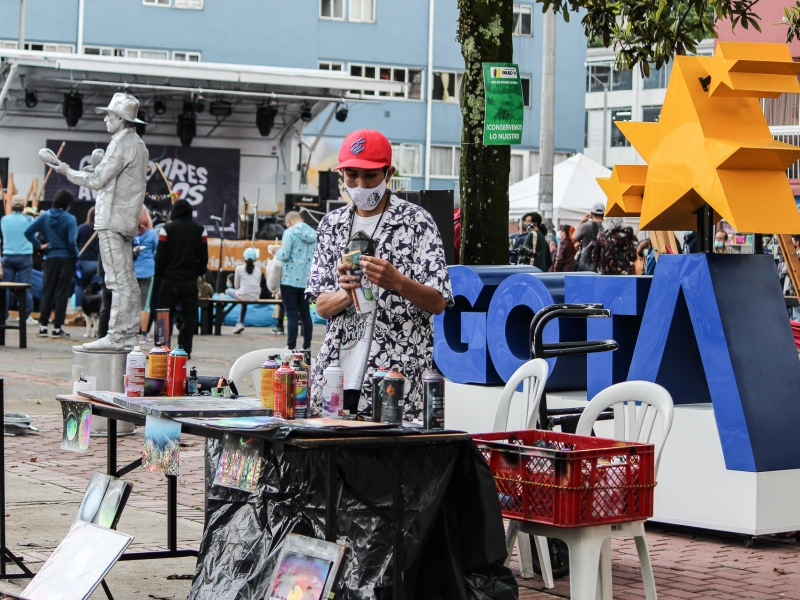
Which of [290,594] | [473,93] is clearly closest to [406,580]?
[290,594]

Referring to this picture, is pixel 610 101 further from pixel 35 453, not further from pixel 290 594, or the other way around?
pixel 290 594

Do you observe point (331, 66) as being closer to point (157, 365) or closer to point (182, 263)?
point (182, 263)

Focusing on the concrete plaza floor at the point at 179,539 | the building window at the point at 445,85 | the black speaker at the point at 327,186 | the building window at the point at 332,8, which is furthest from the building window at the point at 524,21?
the concrete plaza floor at the point at 179,539

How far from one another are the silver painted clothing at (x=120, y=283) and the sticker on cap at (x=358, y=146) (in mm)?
6020

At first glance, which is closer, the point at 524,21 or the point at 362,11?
the point at 362,11

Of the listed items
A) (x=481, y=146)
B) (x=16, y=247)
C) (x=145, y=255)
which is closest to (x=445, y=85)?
(x=16, y=247)

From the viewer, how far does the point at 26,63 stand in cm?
2464

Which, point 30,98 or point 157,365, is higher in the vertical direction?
point 30,98

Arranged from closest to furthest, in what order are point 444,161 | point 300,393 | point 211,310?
point 300,393 → point 211,310 → point 444,161

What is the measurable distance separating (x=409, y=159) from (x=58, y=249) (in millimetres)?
29164

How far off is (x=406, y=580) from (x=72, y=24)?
3882cm

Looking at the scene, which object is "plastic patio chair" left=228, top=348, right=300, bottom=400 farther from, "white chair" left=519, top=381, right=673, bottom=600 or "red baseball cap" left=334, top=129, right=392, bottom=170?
"white chair" left=519, top=381, right=673, bottom=600

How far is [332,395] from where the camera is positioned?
197 inches

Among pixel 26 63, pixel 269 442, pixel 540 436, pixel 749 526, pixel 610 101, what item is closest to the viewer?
pixel 269 442
